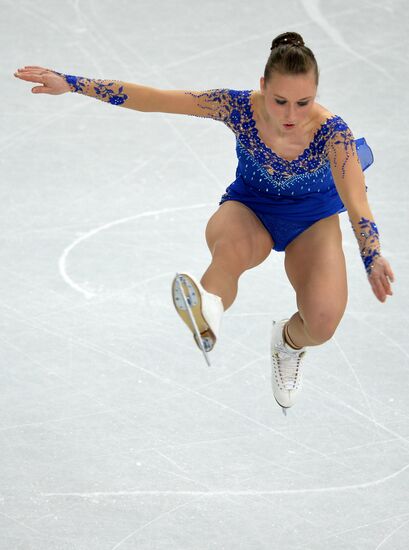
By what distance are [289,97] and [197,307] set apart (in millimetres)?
801

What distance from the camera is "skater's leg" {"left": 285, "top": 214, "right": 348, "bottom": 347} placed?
14.2 feet

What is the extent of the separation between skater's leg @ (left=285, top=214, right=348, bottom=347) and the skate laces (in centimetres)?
26

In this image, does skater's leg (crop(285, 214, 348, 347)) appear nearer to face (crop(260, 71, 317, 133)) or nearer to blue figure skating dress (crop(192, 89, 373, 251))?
blue figure skating dress (crop(192, 89, 373, 251))

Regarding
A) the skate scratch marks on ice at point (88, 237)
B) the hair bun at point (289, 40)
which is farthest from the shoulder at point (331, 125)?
the skate scratch marks on ice at point (88, 237)

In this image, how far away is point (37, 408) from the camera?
17.5 feet

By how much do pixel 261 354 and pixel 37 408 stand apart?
1106mm

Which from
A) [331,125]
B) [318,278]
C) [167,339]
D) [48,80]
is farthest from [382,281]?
[167,339]

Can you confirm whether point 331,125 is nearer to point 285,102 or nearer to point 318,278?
point 285,102

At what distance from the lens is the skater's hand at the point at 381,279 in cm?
371

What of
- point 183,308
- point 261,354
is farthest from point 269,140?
point 261,354

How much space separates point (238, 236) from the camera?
4.44m

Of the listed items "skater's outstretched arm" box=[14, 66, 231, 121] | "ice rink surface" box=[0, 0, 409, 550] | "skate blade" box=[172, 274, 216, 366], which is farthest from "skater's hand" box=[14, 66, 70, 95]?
"ice rink surface" box=[0, 0, 409, 550]

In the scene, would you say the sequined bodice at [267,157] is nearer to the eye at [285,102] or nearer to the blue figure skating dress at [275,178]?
the blue figure skating dress at [275,178]

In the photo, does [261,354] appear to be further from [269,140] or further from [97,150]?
[97,150]
